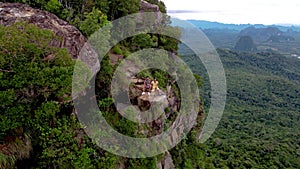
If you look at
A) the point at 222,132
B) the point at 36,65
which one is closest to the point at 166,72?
the point at 36,65

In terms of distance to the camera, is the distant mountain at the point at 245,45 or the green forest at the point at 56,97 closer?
the green forest at the point at 56,97

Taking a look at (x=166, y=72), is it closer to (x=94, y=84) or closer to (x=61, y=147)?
(x=94, y=84)

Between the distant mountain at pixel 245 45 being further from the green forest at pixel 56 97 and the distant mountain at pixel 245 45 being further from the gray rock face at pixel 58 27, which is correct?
the gray rock face at pixel 58 27

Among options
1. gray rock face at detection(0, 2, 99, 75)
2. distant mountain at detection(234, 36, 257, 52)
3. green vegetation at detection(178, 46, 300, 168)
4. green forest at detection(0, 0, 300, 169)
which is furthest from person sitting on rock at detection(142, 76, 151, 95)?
distant mountain at detection(234, 36, 257, 52)

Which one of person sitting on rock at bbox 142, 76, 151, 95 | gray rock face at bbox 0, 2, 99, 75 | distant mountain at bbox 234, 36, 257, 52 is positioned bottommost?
distant mountain at bbox 234, 36, 257, 52

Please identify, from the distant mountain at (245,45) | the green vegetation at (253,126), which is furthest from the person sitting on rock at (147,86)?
the distant mountain at (245,45)

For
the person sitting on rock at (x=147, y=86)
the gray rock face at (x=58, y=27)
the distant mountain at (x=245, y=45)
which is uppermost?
the gray rock face at (x=58, y=27)

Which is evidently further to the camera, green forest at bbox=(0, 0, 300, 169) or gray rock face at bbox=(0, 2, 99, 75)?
gray rock face at bbox=(0, 2, 99, 75)

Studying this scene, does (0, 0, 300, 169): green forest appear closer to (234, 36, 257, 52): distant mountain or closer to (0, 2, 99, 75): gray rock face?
(0, 2, 99, 75): gray rock face

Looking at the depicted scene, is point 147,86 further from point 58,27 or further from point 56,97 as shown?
point 58,27
